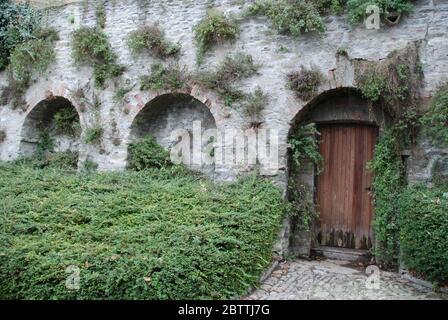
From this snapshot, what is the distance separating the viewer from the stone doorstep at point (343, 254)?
252 inches

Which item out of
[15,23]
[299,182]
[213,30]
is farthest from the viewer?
[15,23]

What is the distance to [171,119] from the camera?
26.6ft

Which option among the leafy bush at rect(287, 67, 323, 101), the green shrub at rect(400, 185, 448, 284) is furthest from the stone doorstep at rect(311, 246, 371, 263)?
the leafy bush at rect(287, 67, 323, 101)

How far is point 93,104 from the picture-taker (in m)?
8.43

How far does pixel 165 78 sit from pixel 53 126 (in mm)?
3874

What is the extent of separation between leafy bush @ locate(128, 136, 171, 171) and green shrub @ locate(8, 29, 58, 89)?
323cm

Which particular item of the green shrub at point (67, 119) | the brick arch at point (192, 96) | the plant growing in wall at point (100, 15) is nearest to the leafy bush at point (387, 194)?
the brick arch at point (192, 96)

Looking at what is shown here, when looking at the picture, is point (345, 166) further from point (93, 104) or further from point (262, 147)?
point (93, 104)

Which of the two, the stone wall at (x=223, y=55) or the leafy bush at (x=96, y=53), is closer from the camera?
the stone wall at (x=223, y=55)

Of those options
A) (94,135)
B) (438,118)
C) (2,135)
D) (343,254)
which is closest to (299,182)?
(343,254)

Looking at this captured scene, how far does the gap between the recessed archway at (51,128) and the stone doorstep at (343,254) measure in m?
5.95

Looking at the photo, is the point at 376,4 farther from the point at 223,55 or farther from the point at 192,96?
the point at 192,96

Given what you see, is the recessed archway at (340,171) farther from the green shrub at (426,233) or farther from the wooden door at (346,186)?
the green shrub at (426,233)
